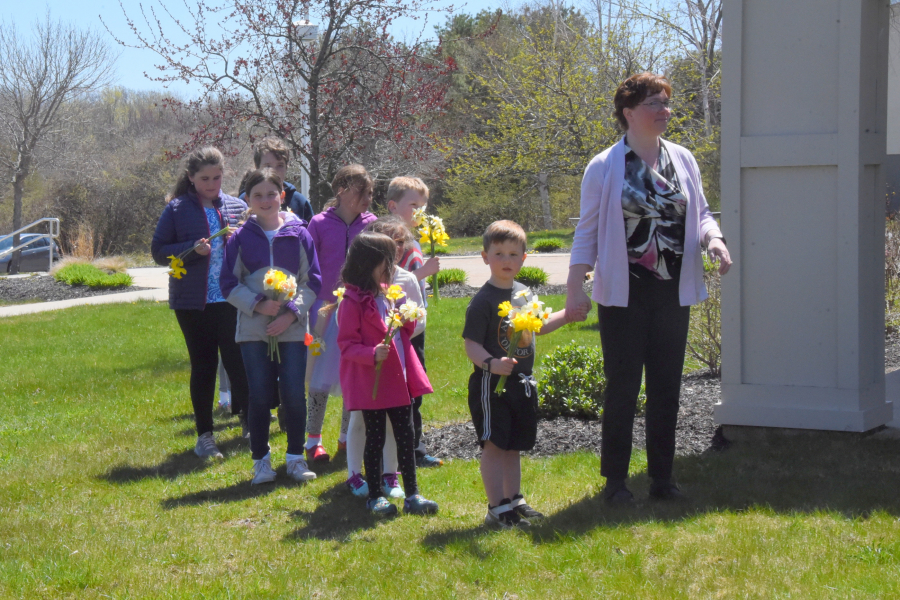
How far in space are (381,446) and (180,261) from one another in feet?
6.30

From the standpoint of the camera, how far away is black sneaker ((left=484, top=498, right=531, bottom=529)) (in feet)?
12.9

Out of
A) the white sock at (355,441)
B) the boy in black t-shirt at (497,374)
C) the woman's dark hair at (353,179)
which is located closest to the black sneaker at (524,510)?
the boy in black t-shirt at (497,374)

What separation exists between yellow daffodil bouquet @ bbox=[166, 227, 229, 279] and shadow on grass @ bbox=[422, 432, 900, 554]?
2478mm

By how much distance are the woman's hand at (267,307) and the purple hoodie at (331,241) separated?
457 mm

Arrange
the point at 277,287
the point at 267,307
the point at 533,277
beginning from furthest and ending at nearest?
the point at 533,277 → the point at 267,307 → the point at 277,287

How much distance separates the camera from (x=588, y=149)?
44.2 feet

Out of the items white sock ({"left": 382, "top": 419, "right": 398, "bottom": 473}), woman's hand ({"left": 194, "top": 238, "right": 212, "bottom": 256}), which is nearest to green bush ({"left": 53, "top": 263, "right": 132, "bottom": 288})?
woman's hand ({"left": 194, "top": 238, "right": 212, "bottom": 256})

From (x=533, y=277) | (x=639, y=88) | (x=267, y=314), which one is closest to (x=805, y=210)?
(x=639, y=88)

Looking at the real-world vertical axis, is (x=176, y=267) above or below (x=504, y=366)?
above

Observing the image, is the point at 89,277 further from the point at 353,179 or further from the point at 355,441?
the point at 355,441

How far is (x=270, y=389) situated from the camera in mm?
5039

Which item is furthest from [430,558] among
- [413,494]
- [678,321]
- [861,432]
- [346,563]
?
[861,432]

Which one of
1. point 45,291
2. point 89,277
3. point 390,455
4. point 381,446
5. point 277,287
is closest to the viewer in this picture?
point 381,446

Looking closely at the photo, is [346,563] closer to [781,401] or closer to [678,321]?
[678,321]
